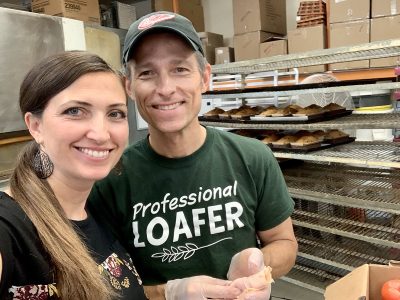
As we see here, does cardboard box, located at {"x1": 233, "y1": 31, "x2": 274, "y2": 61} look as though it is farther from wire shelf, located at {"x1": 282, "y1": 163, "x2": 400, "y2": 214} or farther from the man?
the man

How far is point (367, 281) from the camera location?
53.5 inches

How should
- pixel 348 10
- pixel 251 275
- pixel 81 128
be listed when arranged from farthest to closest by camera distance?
pixel 348 10, pixel 251 275, pixel 81 128

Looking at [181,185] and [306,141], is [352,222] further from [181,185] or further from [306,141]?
[181,185]

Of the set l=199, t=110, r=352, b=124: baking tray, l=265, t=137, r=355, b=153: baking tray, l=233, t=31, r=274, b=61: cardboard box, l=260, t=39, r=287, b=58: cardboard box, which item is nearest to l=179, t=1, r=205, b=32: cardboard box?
l=233, t=31, r=274, b=61: cardboard box

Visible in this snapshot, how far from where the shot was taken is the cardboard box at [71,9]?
10.3ft

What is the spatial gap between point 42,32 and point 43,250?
2.49 metres

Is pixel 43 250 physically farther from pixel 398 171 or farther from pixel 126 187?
pixel 398 171

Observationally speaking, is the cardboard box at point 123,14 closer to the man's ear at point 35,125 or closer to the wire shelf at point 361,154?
the wire shelf at point 361,154

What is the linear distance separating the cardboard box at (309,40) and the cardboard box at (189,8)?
56.0 inches

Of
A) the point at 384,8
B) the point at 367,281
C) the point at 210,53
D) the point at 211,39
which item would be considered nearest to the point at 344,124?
the point at 367,281

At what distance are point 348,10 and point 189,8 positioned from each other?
78.2 inches

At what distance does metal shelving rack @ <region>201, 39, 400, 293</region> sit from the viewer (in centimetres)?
204

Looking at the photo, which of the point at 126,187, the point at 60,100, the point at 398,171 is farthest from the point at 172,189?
the point at 398,171

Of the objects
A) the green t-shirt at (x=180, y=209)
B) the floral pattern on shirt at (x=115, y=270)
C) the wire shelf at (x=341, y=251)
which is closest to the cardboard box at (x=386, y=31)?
the wire shelf at (x=341, y=251)
